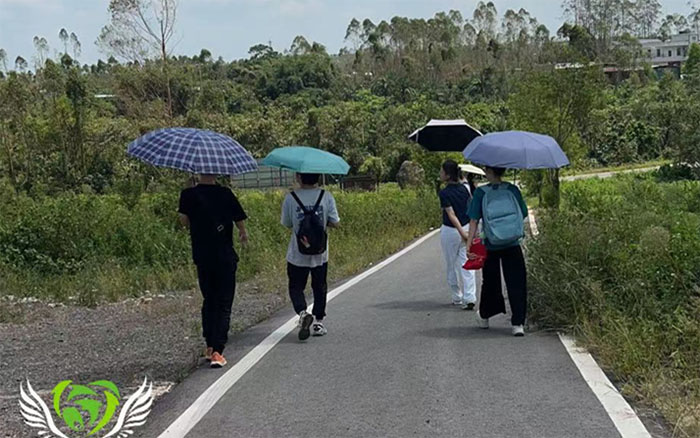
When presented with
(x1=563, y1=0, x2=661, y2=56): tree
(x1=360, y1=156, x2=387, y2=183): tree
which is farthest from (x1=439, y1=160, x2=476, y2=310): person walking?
(x1=563, y1=0, x2=661, y2=56): tree

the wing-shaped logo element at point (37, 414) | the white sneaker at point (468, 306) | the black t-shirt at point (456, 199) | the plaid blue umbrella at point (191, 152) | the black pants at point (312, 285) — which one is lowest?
the white sneaker at point (468, 306)

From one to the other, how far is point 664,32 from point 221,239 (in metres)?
130

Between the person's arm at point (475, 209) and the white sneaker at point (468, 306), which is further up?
the person's arm at point (475, 209)

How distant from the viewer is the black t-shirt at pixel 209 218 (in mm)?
6793

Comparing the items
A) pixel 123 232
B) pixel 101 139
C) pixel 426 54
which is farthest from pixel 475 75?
pixel 123 232

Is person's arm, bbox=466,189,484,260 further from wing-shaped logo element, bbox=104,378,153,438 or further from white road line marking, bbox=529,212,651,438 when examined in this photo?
wing-shaped logo element, bbox=104,378,153,438

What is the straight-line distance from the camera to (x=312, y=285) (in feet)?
26.6

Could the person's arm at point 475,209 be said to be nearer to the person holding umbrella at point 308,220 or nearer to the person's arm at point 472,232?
the person's arm at point 472,232

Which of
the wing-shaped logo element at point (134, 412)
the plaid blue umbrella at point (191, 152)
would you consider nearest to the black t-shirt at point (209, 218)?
the plaid blue umbrella at point (191, 152)

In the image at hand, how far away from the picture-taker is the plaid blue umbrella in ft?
21.4

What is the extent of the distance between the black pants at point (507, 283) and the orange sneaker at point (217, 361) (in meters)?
2.81

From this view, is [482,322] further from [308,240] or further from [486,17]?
[486,17]

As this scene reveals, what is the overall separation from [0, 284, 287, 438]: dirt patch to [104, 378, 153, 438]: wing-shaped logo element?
0.44ft

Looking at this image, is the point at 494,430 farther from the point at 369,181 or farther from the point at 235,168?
the point at 369,181
